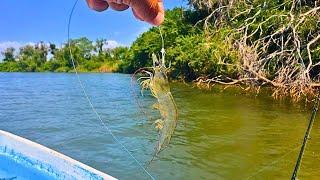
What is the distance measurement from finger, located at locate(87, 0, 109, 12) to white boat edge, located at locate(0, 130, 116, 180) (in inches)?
110

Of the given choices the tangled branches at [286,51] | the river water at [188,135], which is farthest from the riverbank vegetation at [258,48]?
the river water at [188,135]

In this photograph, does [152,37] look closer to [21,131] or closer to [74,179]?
[21,131]

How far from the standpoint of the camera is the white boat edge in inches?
144

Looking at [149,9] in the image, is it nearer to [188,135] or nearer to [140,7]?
[140,7]

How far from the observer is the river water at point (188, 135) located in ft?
18.3

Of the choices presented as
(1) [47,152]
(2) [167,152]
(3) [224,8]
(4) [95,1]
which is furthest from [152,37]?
(4) [95,1]

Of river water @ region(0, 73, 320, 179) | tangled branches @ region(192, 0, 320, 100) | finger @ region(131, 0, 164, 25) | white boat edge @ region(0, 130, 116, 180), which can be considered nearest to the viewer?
finger @ region(131, 0, 164, 25)

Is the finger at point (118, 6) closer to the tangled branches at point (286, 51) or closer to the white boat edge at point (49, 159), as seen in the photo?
the white boat edge at point (49, 159)

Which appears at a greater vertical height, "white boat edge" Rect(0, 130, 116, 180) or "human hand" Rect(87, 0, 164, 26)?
"human hand" Rect(87, 0, 164, 26)

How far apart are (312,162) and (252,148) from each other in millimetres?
1023

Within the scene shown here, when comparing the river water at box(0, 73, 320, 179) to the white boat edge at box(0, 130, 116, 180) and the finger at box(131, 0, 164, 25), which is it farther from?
the finger at box(131, 0, 164, 25)

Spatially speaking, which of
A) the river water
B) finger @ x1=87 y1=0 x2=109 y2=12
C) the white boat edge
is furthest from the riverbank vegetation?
finger @ x1=87 y1=0 x2=109 y2=12

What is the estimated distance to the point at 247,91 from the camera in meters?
14.8

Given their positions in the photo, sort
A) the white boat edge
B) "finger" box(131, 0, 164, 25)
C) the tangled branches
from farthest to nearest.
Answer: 1. the tangled branches
2. the white boat edge
3. "finger" box(131, 0, 164, 25)
